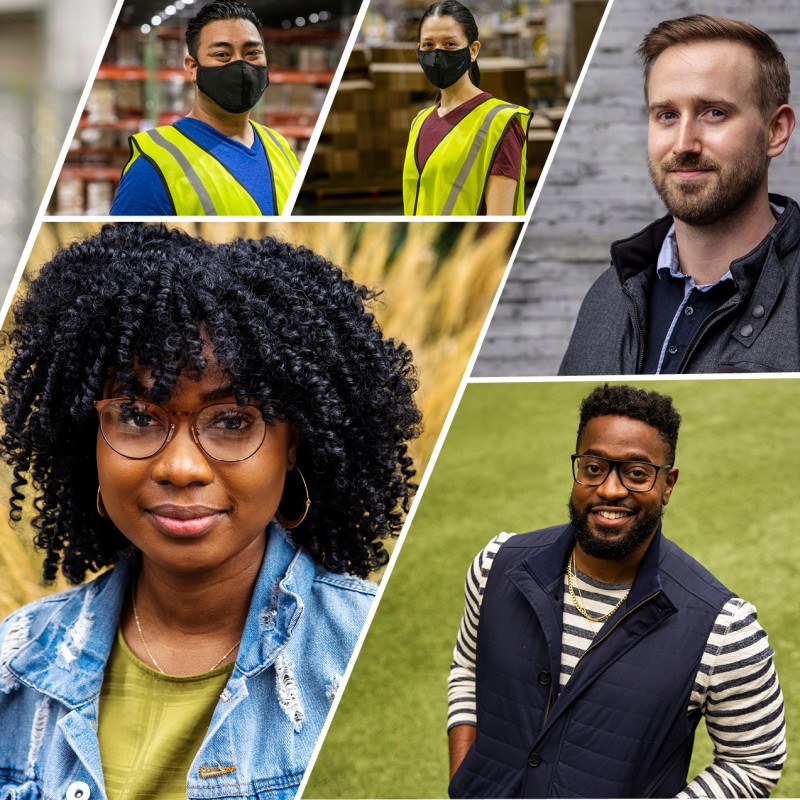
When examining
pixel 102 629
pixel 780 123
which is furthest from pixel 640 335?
pixel 102 629

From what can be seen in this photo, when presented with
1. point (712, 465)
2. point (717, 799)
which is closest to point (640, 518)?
point (717, 799)

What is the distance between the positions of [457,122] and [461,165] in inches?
3.9

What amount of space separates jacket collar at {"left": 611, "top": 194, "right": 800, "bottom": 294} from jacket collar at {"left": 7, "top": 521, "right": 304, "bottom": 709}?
1098 mm

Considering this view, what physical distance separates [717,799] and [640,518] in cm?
53

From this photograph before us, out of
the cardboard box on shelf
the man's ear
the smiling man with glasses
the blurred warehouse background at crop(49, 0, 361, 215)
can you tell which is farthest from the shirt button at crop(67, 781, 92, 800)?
the man's ear

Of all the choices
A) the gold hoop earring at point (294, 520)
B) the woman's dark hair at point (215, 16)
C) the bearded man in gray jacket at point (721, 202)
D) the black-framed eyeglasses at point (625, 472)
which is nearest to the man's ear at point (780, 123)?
the bearded man in gray jacket at point (721, 202)

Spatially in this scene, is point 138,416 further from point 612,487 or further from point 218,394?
point 612,487

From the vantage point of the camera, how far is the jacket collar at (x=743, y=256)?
2.49 metres

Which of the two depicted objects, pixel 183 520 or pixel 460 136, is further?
pixel 460 136

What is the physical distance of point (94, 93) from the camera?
109 inches

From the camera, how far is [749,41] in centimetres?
251

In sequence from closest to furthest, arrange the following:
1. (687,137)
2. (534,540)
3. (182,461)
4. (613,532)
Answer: (182,461) → (613,532) → (534,540) → (687,137)

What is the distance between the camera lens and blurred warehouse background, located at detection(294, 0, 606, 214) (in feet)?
9.06

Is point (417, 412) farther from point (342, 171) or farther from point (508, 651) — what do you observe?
point (342, 171)
